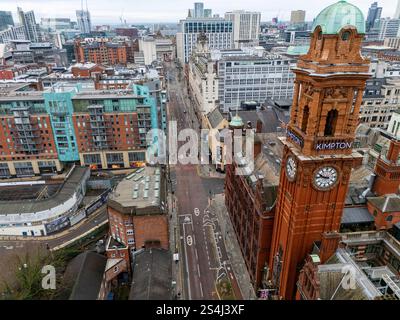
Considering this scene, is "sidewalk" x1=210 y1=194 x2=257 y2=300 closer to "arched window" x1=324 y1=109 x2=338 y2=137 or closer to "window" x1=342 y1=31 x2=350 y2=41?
"arched window" x1=324 y1=109 x2=338 y2=137

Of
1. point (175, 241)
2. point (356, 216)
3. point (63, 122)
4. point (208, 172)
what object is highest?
point (63, 122)

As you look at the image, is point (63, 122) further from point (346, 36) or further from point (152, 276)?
point (346, 36)

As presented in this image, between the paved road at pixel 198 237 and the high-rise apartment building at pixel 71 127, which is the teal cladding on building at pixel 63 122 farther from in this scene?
the paved road at pixel 198 237

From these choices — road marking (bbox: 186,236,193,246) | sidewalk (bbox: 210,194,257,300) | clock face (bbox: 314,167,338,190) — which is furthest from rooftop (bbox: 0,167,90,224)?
clock face (bbox: 314,167,338,190)

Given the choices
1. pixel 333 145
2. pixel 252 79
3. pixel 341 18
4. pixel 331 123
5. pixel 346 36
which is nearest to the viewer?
pixel 341 18

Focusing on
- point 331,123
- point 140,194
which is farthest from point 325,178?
point 140,194

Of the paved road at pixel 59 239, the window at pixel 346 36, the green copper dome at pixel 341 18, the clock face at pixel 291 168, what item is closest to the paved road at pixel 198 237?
the paved road at pixel 59 239
